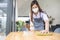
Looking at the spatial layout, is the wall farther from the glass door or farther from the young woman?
the young woman

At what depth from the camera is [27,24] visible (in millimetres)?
5102

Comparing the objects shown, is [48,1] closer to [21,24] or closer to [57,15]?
[57,15]

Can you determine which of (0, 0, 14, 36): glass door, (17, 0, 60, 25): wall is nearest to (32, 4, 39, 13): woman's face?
(17, 0, 60, 25): wall

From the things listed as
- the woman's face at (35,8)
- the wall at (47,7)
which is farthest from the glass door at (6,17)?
the woman's face at (35,8)

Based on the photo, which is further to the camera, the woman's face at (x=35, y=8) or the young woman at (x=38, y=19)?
the woman's face at (x=35, y=8)

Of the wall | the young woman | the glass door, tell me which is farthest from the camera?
the wall

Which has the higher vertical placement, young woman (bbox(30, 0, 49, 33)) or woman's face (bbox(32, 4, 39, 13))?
woman's face (bbox(32, 4, 39, 13))

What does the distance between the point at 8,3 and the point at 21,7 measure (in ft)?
1.64

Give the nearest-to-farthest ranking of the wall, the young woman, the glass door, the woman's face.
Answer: the young woman, the woman's face, the glass door, the wall

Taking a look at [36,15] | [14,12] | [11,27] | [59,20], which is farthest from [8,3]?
[59,20]

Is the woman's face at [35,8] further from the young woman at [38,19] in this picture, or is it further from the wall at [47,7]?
the wall at [47,7]

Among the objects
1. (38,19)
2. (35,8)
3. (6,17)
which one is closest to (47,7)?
(35,8)

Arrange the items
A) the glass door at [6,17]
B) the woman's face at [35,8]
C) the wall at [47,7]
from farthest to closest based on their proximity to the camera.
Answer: the wall at [47,7], the glass door at [6,17], the woman's face at [35,8]

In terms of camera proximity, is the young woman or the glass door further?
the glass door
